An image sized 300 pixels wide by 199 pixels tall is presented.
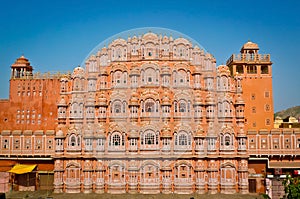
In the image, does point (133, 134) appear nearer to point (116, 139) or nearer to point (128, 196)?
point (116, 139)

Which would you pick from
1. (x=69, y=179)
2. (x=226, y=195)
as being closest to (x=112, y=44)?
(x=69, y=179)

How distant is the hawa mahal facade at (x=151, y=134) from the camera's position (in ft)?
134

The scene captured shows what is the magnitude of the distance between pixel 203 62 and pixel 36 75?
24.7 metres

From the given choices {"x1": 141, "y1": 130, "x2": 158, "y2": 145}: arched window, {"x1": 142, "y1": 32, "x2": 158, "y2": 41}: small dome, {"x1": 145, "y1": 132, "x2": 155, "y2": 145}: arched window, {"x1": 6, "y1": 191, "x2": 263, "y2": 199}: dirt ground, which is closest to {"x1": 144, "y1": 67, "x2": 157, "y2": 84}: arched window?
{"x1": 142, "y1": 32, "x2": 158, "y2": 41}: small dome

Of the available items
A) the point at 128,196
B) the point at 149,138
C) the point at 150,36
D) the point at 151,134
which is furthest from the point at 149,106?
the point at 128,196

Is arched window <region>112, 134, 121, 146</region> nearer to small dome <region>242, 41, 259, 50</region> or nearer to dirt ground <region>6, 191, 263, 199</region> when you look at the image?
dirt ground <region>6, 191, 263, 199</region>

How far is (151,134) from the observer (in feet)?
135

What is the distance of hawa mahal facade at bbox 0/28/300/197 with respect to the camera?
134ft

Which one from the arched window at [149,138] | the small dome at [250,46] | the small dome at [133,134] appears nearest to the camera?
the small dome at [133,134]

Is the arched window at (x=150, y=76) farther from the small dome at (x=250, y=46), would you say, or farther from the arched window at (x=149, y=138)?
the small dome at (x=250, y=46)

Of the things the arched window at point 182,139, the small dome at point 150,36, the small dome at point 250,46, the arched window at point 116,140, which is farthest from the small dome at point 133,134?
the small dome at point 250,46

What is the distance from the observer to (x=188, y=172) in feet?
135

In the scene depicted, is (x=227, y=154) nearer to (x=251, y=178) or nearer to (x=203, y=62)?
(x=251, y=178)

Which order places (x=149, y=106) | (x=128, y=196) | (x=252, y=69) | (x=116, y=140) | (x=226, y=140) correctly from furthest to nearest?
(x=252, y=69) < (x=149, y=106) < (x=226, y=140) < (x=116, y=140) < (x=128, y=196)
